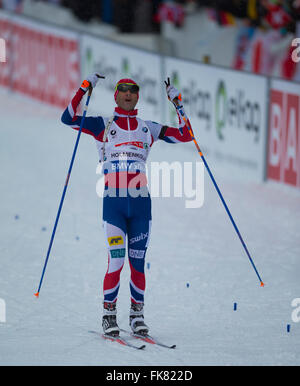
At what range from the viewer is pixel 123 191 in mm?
6551

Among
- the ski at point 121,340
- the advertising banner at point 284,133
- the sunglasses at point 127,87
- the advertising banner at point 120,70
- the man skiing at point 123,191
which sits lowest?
the ski at point 121,340

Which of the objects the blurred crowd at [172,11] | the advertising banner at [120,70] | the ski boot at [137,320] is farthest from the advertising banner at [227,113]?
the ski boot at [137,320]

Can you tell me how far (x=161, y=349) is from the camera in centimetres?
641

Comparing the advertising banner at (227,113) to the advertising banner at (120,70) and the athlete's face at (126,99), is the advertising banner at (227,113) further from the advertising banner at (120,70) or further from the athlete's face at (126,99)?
the athlete's face at (126,99)

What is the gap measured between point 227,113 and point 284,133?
55.6 inches

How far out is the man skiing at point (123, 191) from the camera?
21.5ft

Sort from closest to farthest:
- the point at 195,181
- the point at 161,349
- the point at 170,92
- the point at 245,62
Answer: the point at 161,349, the point at 170,92, the point at 195,181, the point at 245,62

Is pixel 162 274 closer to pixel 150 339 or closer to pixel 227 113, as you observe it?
pixel 150 339

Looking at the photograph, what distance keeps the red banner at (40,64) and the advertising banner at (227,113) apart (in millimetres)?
3219

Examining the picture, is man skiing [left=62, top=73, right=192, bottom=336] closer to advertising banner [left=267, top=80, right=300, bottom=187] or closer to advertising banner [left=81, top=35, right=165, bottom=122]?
advertising banner [left=267, top=80, right=300, bottom=187]
